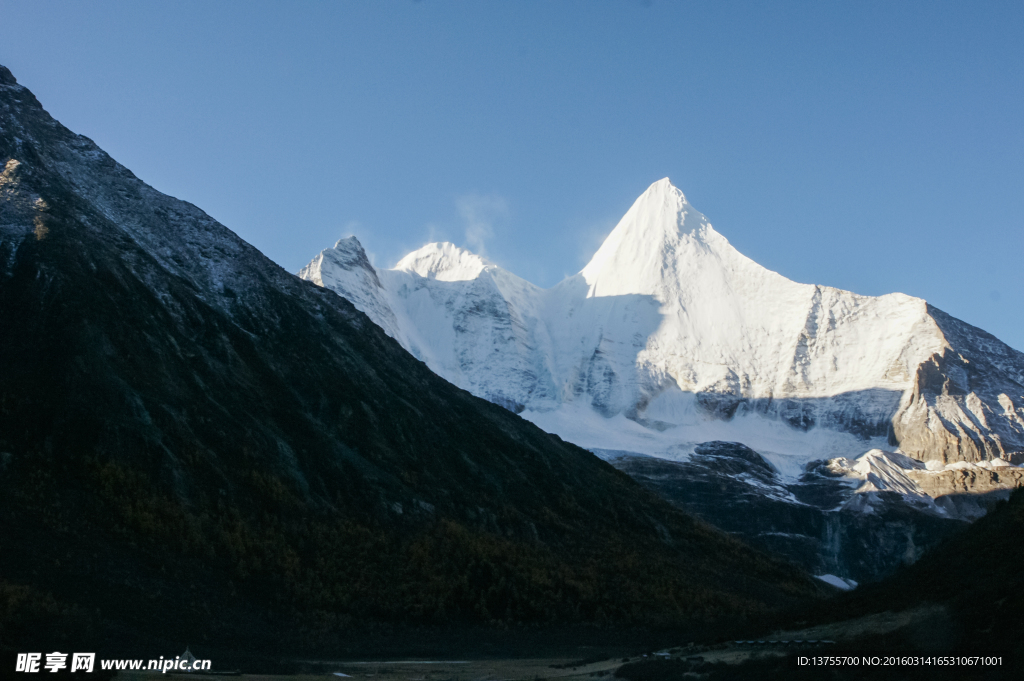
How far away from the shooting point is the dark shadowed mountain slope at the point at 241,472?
132 ft

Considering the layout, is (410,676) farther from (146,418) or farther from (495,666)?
(146,418)

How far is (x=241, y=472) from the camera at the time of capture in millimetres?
50156

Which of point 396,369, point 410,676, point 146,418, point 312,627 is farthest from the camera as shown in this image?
point 396,369

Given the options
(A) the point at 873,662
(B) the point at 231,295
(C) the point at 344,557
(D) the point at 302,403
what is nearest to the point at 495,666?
(C) the point at 344,557

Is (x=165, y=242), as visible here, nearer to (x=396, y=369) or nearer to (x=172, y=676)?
(x=396, y=369)

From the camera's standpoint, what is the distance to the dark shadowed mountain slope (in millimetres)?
40094

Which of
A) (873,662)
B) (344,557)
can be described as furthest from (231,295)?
(873,662)

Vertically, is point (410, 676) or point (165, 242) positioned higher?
point (165, 242)

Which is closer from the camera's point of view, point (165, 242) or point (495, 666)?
point (495, 666)

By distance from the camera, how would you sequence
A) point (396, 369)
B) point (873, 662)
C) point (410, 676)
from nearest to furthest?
point (873, 662) → point (410, 676) → point (396, 369)

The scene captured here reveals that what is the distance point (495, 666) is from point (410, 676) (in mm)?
6206

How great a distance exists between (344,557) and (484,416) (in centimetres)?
3170

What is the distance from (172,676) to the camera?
2817 cm


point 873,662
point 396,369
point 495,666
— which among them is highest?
point 396,369
